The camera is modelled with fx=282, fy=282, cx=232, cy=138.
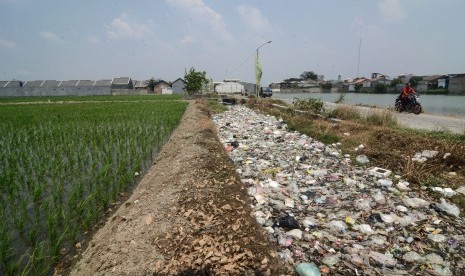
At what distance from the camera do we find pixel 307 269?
7.95 ft

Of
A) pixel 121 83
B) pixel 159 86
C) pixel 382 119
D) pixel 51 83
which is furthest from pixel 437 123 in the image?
pixel 51 83

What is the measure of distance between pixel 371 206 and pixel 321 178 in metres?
1.17

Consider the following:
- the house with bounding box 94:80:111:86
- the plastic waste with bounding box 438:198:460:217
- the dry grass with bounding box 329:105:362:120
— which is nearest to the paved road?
the dry grass with bounding box 329:105:362:120

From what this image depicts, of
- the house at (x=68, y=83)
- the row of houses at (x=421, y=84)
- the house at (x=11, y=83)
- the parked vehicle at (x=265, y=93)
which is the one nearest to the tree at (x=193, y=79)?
the parked vehicle at (x=265, y=93)

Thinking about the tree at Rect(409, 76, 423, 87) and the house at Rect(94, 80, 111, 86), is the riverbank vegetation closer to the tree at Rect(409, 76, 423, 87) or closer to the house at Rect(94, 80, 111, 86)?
the tree at Rect(409, 76, 423, 87)

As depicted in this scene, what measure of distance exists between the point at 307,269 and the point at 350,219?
126 cm

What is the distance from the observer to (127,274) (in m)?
2.39

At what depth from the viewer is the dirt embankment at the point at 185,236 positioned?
2.41 m

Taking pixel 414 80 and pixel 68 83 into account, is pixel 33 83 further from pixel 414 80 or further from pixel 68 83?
pixel 414 80

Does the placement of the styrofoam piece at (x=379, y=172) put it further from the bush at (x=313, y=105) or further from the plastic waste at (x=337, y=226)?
the bush at (x=313, y=105)

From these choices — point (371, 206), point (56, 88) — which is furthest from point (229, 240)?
point (56, 88)

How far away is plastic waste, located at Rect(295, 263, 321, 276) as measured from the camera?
239 cm

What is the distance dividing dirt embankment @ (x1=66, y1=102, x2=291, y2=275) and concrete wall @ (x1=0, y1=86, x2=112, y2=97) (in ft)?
214

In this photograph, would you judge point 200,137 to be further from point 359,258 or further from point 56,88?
point 56,88
